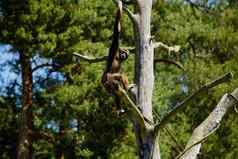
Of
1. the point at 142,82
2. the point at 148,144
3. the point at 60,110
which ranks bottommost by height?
the point at 60,110

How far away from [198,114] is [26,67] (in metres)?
4.10

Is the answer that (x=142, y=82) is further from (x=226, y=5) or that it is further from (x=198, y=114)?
(x=226, y=5)

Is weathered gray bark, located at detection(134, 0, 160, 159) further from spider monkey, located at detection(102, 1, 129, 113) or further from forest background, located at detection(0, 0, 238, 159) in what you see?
forest background, located at detection(0, 0, 238, 159)

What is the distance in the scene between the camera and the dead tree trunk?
12375mm

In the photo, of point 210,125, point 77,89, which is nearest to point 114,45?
point 210,125

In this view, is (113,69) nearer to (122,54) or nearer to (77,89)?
(122,54)

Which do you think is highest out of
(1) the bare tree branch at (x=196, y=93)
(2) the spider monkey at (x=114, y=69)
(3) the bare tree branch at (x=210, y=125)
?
(2) the spider monkey at (x=114, y=69)

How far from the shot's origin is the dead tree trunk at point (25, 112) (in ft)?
40.6

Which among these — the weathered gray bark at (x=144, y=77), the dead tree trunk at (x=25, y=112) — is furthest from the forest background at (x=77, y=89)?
the weathered gray bark at (x=144, y=77)

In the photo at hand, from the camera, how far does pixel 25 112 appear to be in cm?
1238

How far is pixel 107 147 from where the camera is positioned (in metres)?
11.9

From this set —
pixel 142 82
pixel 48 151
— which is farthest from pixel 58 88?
pixel 142 82

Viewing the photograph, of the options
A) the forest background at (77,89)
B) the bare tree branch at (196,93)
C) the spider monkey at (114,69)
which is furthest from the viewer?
the forest background at (77,89)

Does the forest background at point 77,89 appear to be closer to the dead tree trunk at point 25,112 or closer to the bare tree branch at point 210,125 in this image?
the dead tree trunk at point 25,112
